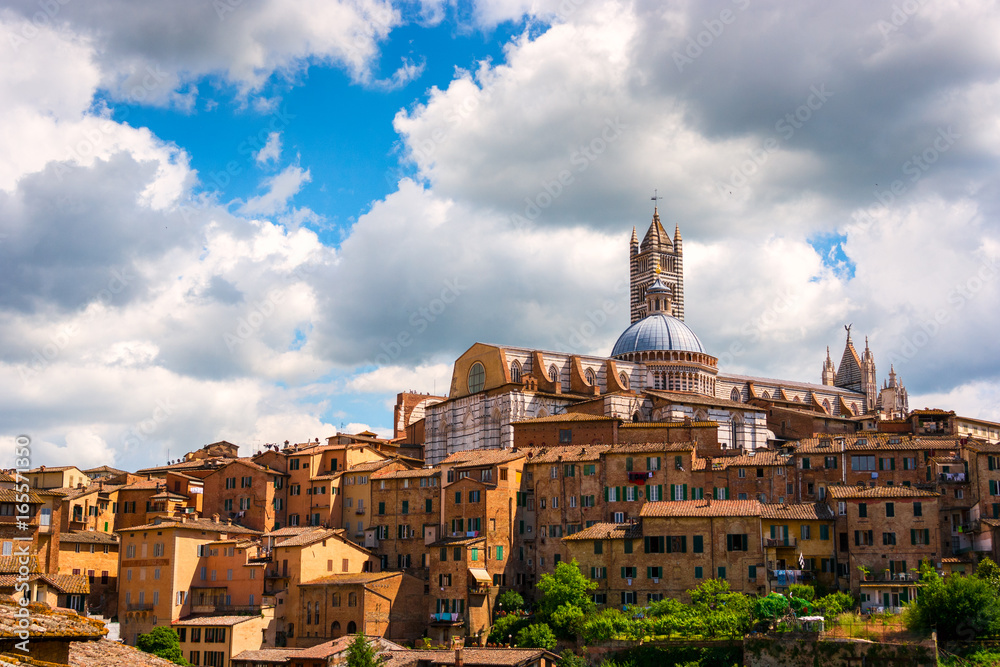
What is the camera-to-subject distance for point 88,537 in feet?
A: 221

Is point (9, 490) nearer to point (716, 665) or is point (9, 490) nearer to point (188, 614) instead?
point (188, 614)

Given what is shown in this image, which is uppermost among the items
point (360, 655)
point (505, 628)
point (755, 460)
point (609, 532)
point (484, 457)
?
point (484, 457)

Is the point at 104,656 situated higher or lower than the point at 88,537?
lower

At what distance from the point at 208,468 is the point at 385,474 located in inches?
631

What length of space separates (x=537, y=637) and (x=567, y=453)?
1548cm

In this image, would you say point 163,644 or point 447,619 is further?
point 447,619

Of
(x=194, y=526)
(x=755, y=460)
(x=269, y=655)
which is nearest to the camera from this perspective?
(x=269, y=655)

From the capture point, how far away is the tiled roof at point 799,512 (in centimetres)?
5766

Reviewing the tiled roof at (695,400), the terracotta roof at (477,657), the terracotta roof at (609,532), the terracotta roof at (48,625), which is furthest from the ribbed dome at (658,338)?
the terracotta roof at (48,625)

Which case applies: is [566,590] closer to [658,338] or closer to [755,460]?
[755,460]

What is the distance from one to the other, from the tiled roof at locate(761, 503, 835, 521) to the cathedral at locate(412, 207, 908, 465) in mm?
18670

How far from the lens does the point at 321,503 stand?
73.2m

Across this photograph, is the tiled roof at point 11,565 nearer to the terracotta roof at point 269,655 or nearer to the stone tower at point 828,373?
the terracotta roof at point 269,655

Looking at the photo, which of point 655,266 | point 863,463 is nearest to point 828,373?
point 655,266
